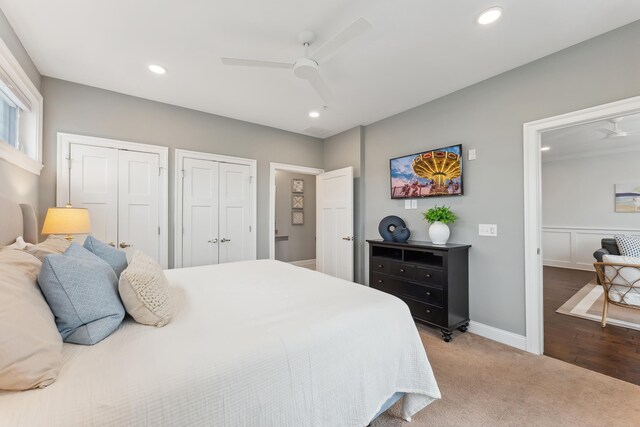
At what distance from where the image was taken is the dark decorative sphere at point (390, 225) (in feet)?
11.2

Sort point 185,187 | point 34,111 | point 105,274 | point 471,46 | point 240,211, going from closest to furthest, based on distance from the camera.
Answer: point 105,274 → point 471,46 → point 34,111 → point 185,187 → point 240,211

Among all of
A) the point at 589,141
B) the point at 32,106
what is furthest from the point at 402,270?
the point at 589,141

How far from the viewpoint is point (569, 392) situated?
6.14 ft

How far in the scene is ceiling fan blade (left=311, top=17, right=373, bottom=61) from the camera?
1.59 meters

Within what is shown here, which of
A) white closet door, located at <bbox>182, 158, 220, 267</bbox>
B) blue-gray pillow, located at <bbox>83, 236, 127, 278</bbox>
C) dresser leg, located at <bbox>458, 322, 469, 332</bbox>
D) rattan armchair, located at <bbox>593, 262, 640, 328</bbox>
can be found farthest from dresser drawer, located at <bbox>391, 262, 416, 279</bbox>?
blue-gray pillow, located at <bbox>83, 236, 127, 278</bbox>

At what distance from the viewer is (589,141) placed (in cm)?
489

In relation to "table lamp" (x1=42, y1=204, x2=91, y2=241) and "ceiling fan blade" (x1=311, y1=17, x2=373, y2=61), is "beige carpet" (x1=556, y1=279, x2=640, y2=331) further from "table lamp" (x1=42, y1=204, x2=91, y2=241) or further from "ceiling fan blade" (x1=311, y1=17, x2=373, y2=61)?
"table lamp" (x1=42, y1=204, x2=91, y2=241)

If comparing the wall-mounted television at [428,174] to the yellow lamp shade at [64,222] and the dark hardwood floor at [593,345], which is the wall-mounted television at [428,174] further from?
the yellow lamp shade at [64,222]

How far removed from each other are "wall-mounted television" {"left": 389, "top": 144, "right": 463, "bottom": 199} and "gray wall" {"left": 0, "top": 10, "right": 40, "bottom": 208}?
3.70 m

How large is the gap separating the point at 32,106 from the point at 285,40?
2483 mm

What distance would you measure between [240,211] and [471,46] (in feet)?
10.8

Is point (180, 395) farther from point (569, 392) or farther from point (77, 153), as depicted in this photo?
point (77, 153)

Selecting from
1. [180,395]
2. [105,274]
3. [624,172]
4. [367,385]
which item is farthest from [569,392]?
[624,172]

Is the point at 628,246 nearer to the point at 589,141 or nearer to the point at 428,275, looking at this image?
the point at 589,141
